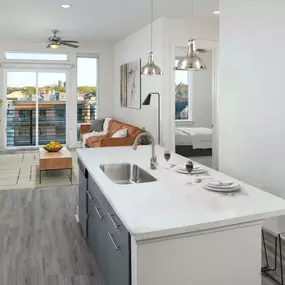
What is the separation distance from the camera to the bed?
7.73 m

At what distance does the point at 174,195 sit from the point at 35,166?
568 centimetres

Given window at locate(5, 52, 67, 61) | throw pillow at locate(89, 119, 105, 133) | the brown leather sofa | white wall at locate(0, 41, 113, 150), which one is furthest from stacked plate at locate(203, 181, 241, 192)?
window at locate(5, 52, 67, 61)

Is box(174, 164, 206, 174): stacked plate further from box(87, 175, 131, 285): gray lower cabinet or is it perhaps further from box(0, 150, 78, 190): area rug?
box(0, 150, 78, 190): area rug

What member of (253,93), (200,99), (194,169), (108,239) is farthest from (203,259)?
(200,99)

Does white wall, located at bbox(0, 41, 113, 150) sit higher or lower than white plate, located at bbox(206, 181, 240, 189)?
higher

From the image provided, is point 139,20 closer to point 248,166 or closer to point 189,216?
point 248,166

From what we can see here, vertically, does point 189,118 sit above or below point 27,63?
below

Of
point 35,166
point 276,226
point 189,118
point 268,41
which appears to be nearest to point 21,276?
point 276,226

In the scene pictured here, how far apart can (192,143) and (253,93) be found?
400 centimetres

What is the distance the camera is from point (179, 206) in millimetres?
1992

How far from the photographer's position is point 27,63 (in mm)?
9516

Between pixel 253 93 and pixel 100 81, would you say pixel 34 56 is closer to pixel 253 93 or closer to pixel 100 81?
pixel 100 81

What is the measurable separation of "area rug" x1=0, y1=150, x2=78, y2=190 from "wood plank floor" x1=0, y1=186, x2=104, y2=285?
0.63 meters

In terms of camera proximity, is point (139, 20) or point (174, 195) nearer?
point (174, 195)
